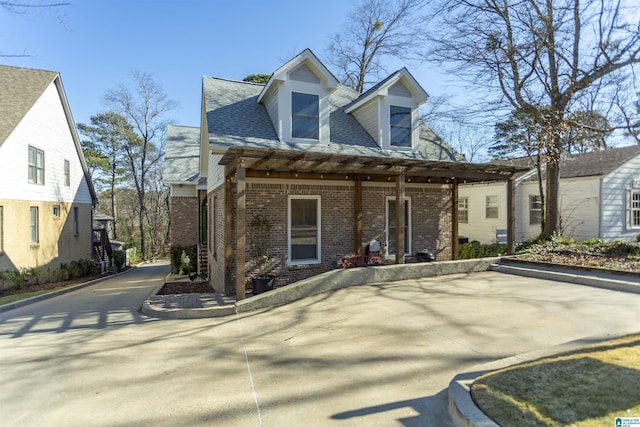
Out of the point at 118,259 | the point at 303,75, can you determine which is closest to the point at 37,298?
the point at 303,75

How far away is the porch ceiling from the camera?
767cm

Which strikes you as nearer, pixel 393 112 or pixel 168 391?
pixel 168 391

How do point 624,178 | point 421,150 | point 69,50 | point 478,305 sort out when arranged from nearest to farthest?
point 478,305 → point 69,50 → point 421,150 → point 624,178

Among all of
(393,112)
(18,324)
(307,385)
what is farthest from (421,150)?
(18,324)

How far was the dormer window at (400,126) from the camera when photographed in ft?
39.4

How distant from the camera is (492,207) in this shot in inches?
730

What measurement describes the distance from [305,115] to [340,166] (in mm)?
2721

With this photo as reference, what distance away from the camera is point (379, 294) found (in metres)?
8.09

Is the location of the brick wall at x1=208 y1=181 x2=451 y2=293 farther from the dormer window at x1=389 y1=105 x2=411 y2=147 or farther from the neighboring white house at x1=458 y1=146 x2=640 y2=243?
the neighboring white house at x1=458 y1=146 x2=640 y2=243

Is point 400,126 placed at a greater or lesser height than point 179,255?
→ greater

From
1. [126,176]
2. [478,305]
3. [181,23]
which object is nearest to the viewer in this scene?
[478,305]

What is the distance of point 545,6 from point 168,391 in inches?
652

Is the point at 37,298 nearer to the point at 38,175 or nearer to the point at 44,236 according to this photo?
the point at 44,236

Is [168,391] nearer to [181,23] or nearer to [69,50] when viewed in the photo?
[69,50]
